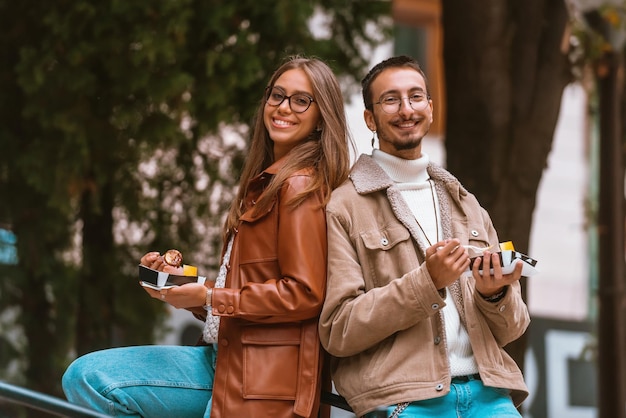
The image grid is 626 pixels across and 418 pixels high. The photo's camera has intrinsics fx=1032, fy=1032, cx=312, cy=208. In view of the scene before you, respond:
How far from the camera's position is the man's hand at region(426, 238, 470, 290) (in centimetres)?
314

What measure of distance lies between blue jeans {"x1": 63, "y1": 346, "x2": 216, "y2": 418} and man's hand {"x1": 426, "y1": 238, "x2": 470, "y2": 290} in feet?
3.09

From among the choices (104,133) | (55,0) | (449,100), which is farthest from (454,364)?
(55,0)

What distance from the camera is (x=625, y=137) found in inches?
360

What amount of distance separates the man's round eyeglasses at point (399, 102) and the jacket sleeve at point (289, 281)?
1.46ft

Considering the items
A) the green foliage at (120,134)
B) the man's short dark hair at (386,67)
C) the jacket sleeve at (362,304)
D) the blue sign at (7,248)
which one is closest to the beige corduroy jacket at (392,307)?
the jacket sleeve at (362,304)

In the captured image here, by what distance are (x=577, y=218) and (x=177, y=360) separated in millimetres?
12471

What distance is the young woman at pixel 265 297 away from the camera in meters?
A: 3.39

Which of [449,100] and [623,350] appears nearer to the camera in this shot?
[449,100]

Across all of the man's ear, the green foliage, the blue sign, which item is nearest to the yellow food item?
the man's ear

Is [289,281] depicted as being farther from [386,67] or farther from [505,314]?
[386,67]

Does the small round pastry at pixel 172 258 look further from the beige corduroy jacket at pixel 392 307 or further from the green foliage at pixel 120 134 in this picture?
the green foliage at pixel 120 134

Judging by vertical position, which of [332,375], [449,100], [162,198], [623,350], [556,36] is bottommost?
[623,350]

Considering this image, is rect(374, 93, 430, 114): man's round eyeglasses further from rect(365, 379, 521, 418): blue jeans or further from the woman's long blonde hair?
rect(365, 379, 521, 418): blue jeans

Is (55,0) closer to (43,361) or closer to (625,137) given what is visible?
(43,361)
